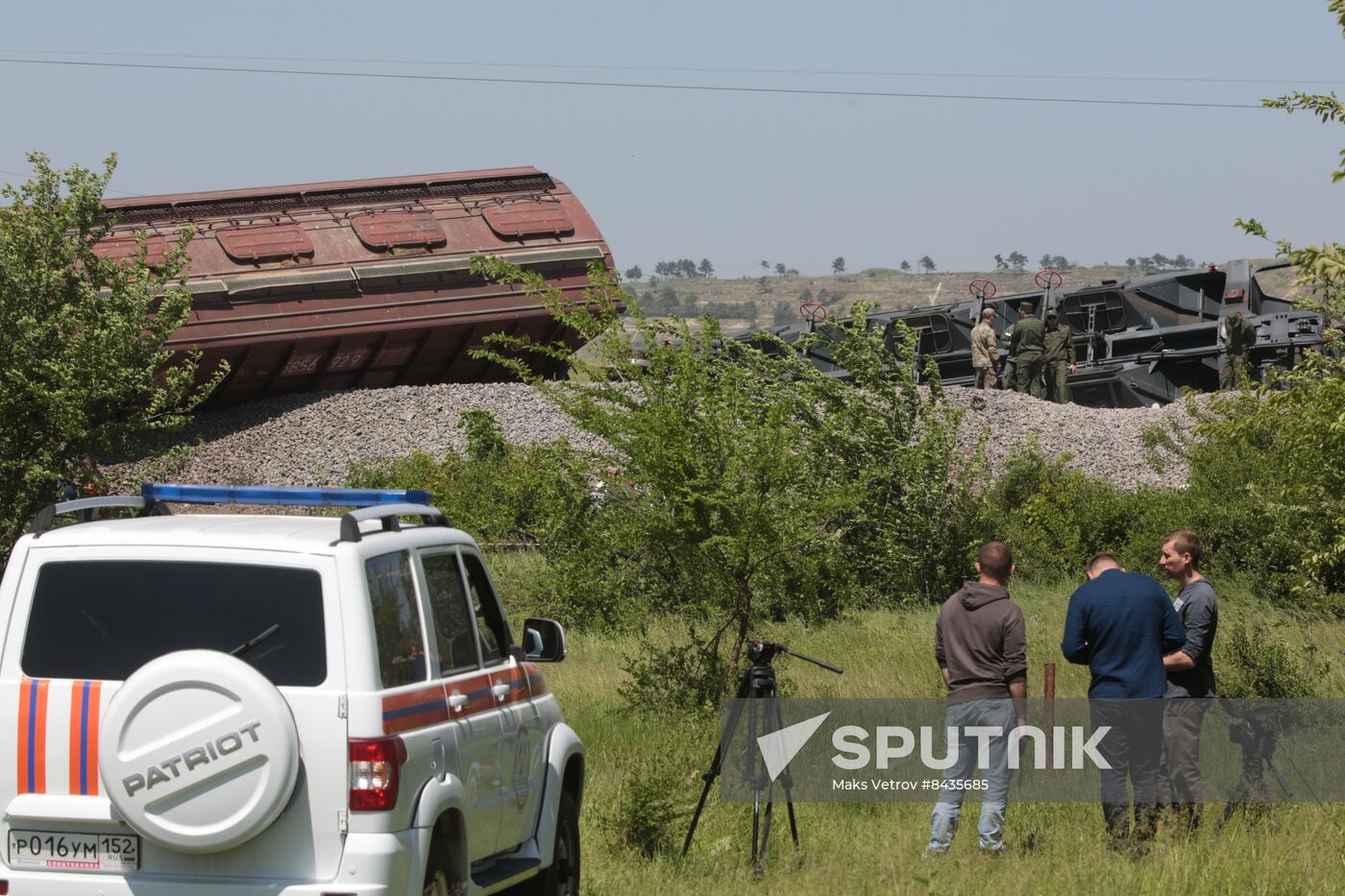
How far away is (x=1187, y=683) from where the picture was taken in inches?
324

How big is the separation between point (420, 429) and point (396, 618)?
1950 centimetres

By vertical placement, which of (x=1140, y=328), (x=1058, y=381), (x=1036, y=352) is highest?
(x=1140, y=328)

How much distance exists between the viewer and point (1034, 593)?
57.9 ft

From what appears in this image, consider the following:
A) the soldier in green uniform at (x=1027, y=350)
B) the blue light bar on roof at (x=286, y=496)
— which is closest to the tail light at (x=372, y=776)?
the blue light bar on roof at (x=286, y=496)

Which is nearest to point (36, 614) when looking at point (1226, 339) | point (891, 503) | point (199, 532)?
point (199, 532)

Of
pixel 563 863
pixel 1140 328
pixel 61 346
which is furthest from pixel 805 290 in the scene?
pixel 563 863

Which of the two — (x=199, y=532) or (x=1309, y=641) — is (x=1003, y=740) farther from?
(x=1309, y=641)

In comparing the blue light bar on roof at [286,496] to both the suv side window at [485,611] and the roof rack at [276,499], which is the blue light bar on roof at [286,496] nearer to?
the roof rack at [276,499]

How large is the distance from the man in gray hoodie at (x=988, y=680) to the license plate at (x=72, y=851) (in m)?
4.35

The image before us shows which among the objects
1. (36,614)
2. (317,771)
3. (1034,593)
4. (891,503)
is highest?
(36,614)

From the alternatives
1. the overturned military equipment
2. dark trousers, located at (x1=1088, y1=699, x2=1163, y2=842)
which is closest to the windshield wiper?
dark trousers, located at (x1=1088, y1=699, x2=1163, y2=842)

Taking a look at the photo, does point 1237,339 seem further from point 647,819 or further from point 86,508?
point 86,508

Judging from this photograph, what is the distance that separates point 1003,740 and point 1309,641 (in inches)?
258

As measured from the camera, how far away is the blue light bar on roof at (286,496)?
5984mm
